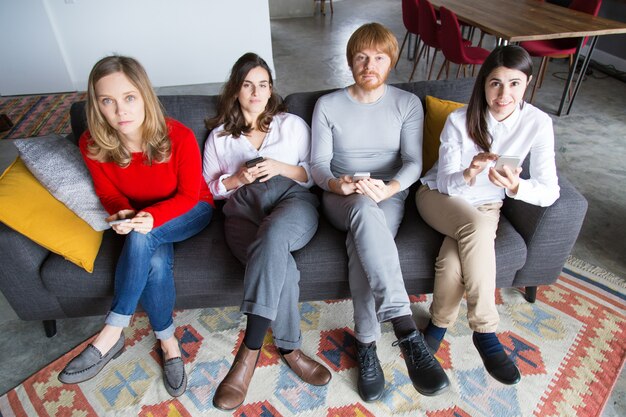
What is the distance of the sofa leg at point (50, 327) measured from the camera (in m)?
1.73

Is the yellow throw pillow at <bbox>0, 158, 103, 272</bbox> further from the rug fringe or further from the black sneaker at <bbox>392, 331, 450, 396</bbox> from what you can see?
the rug fringe

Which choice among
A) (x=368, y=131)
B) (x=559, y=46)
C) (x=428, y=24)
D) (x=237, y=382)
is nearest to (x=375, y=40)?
(x=368, y=131)

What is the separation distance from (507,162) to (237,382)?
1.21 metres

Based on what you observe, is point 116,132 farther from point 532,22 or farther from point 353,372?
point 532,22

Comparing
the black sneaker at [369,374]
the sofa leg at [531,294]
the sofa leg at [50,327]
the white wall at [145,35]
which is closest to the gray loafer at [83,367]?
the sofa leg at [50,327]

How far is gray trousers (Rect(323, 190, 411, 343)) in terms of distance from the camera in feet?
4.60

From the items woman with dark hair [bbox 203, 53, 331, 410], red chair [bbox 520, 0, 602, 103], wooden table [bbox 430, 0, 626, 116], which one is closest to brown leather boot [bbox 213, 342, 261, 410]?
woman with dark hair [bbox 203, 53, 331, 410]

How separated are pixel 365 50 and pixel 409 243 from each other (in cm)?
77

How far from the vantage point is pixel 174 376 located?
1.53 meters

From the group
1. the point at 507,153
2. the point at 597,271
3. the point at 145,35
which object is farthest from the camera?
the point at 145,35

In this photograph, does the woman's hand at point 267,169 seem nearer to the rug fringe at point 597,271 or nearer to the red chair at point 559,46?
the rug fringe at point 597,271

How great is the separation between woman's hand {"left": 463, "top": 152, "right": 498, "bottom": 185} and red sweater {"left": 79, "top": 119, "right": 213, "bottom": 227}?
102cm

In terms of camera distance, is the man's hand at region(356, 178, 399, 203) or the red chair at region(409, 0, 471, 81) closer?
the man's hand at region(356, 178, 399, 203)

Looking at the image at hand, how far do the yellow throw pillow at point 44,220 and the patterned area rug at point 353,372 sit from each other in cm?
46
